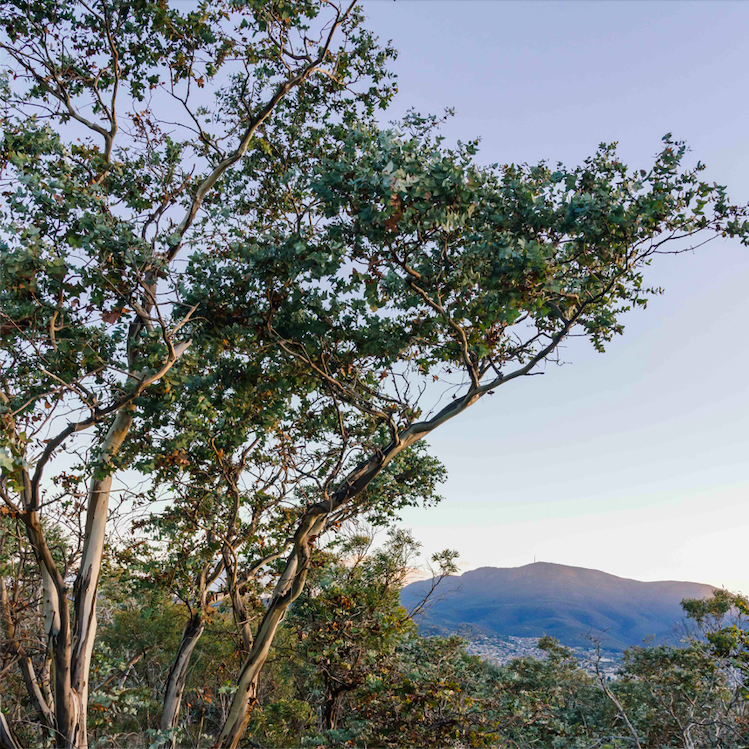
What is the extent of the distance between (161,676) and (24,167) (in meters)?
19.9

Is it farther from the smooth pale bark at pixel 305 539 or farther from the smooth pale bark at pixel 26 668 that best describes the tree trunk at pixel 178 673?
the smooth pale bark at pixel 305 539

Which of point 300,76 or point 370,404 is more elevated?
point 300,76

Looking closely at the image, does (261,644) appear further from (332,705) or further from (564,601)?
(564,601)

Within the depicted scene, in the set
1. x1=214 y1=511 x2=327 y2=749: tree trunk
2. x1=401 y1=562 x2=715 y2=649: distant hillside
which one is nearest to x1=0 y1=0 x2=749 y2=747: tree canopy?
x1=214 y1=511 x2=327 y2=749: tree trunk

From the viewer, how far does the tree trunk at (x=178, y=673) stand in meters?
8.04

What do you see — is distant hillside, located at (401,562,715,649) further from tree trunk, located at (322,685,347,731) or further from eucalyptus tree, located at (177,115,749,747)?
eucalyptus tree, located at (177,115,749,747)

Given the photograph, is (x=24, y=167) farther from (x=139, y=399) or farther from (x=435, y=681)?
(x=435, y=681)

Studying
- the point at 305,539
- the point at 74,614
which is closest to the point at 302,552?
the point at 305,539

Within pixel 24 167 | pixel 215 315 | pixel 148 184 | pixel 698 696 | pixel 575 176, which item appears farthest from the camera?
pixel 698 696

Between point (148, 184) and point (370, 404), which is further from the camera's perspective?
point (148, 184)

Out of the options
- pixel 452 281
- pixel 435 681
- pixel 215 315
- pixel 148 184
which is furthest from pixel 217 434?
pixel 435 681

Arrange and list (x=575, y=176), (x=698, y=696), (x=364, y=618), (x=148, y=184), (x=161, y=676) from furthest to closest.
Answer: (x=161, y=676) → (x=698, y=696) → (x=364, y=618) → (x=148, y=184) → (x=575, y=176)

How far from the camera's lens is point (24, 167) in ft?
15.7

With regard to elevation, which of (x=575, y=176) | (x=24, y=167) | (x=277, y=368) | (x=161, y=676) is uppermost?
(x=24, y=167)
